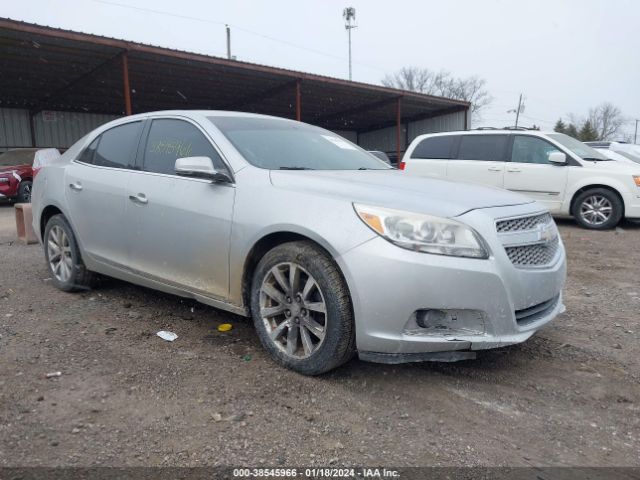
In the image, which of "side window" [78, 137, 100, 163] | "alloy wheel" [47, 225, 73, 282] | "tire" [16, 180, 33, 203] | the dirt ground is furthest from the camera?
"tire" [16, 180, 33, 203]

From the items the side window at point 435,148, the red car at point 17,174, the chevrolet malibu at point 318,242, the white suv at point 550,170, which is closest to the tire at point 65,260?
the chevrolet malibu at point 318,242

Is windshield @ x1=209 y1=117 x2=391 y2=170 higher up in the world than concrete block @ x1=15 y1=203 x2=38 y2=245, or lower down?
higher up

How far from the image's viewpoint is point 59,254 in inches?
185

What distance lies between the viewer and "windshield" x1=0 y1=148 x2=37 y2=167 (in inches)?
548

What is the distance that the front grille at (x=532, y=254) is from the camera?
8.96 feet

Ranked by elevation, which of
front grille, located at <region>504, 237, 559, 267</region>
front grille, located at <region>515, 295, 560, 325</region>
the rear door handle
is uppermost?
the rear door handle

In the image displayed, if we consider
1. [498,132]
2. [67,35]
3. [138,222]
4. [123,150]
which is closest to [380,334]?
[138,222]

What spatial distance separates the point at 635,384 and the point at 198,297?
104 inches

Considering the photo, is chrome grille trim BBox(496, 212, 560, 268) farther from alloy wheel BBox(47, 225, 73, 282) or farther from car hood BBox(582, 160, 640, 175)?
car hood BBox(582, 160, 640, 175)

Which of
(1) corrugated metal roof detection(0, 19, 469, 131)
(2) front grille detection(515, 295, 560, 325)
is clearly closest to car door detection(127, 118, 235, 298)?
(2) front grille detection(515, 295, 560, 325)

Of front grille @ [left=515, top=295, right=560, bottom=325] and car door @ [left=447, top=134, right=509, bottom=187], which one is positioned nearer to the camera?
front grille @ [left=515, top=295, right=560, bottom=325]

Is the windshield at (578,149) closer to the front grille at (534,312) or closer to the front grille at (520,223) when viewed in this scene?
the front grille at (520,223)

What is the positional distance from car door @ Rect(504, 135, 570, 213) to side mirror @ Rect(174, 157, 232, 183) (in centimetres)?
669

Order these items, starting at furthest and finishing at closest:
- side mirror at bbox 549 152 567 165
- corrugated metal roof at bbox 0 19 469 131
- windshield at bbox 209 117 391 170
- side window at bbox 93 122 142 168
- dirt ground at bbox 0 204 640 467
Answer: corrugated metal roof at bbox 0 19 469 131 → side mirror at bbox 549 152 567 165 → side window at bbox 93 122 142 168 → windshield at bbox 209 117 391 170 → dirt ground at bbox 0 204 640 467
